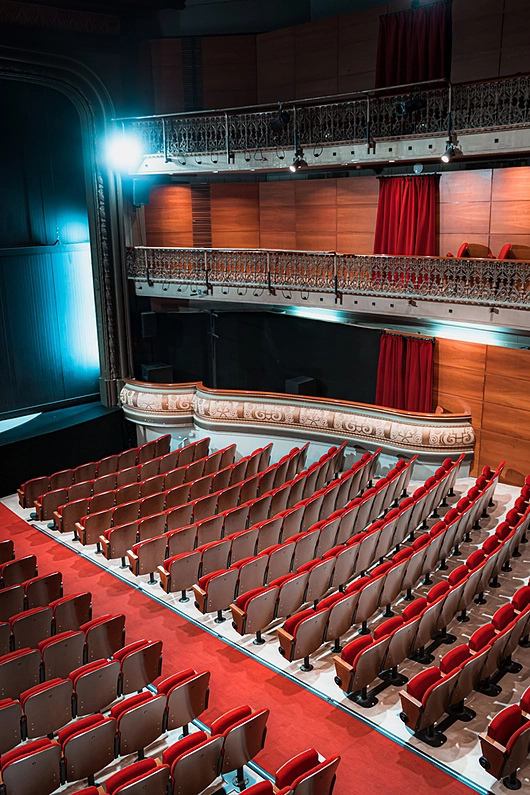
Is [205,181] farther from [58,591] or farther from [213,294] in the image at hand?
[58,591]

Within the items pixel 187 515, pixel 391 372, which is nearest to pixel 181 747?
pixel 187 515

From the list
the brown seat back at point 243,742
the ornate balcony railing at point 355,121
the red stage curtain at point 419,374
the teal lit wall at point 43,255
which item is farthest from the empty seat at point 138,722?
the teal lit wall at point 43,255

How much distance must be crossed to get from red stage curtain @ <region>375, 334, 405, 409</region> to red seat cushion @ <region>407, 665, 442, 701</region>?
23.6 feet

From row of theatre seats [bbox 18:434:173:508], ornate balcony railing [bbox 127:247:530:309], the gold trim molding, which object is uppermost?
ornate balcony railing [bbox 127:247:530:309]

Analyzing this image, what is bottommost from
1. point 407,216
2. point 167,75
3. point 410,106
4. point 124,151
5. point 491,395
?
point 491,395

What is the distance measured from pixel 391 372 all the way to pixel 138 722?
8.35 m

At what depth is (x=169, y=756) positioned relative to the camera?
173 inches

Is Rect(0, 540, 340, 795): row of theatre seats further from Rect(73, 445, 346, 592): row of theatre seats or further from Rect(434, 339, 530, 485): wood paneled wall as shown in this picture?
Rect(434, 339, 530, 485): wood paneled wall

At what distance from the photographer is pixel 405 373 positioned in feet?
39.4

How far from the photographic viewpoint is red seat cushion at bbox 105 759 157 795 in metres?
4.18

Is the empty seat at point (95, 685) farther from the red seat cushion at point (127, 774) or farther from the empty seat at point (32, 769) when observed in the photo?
the red seat cushion at point (127, 774)

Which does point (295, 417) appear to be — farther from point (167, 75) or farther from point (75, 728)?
point (75, 728)

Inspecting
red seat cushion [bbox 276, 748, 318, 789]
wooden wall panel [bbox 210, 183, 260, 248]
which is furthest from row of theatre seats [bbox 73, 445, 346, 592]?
wooden wall panel [bbox 210, 183, 260, 248]

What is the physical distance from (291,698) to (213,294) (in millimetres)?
8045
